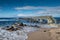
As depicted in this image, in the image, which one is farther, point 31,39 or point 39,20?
point 39,20

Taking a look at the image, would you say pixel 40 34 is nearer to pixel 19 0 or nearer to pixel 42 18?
pixel 42 18

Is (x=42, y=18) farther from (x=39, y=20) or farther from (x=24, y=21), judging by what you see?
(x=24, y=21)

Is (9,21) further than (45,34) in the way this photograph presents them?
Yes

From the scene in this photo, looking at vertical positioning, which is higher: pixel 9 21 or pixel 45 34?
pixel 9 21

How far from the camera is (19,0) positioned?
4273 mm

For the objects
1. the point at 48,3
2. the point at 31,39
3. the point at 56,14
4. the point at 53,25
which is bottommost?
the point at 31,39

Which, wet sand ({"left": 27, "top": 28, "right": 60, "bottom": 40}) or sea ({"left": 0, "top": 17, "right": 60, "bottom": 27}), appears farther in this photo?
sea ({"left": 0, "top": 17, "right": 60, "bottom": 27})

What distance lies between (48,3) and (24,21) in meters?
0.74

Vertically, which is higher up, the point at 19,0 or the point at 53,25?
the point at 19,0

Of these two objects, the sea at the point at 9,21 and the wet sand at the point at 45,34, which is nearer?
the wet sand at the point at 45,34

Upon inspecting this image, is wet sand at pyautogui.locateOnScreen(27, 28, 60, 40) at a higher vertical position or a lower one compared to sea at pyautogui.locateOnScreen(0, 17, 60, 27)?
lower

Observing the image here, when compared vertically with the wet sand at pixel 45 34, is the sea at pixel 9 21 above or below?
above

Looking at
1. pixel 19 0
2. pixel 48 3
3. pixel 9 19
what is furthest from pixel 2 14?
pixel 48 3

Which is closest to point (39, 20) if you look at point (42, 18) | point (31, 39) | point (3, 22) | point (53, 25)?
point (42, 18)
